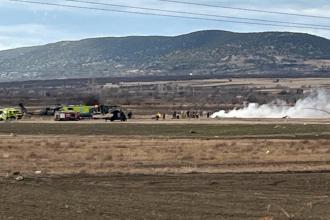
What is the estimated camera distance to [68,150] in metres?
56.2

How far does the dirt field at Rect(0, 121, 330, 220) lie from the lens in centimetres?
2634

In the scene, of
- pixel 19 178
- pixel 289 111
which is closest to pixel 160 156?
pixel 19 178

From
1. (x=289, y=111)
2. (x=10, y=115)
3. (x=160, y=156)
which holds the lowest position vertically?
(x=160, y=156)

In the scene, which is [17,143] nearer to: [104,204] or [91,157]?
[91,157]

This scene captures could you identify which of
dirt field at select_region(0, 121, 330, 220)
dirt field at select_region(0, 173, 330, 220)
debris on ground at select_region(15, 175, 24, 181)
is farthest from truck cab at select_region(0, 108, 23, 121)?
dirt field at select_region(0, 173, 330, 220)

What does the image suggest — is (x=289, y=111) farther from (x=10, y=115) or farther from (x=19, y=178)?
(x=19, y=178)

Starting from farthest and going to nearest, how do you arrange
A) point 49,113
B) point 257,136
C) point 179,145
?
point 49,113 < point 257,136 < point 179,145

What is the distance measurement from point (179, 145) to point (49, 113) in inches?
3354

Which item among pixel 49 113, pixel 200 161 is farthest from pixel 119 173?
pixel 49 113

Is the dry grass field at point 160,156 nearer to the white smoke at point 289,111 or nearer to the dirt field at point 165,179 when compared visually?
the dirt field at point 165,179

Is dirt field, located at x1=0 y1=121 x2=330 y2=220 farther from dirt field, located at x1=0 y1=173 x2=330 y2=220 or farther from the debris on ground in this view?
the debris on ground

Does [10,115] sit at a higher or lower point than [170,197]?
higher

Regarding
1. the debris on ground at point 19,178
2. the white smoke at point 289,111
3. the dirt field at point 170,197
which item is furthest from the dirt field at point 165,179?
the white smoke at point 289,111

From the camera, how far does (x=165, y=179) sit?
3738cm
